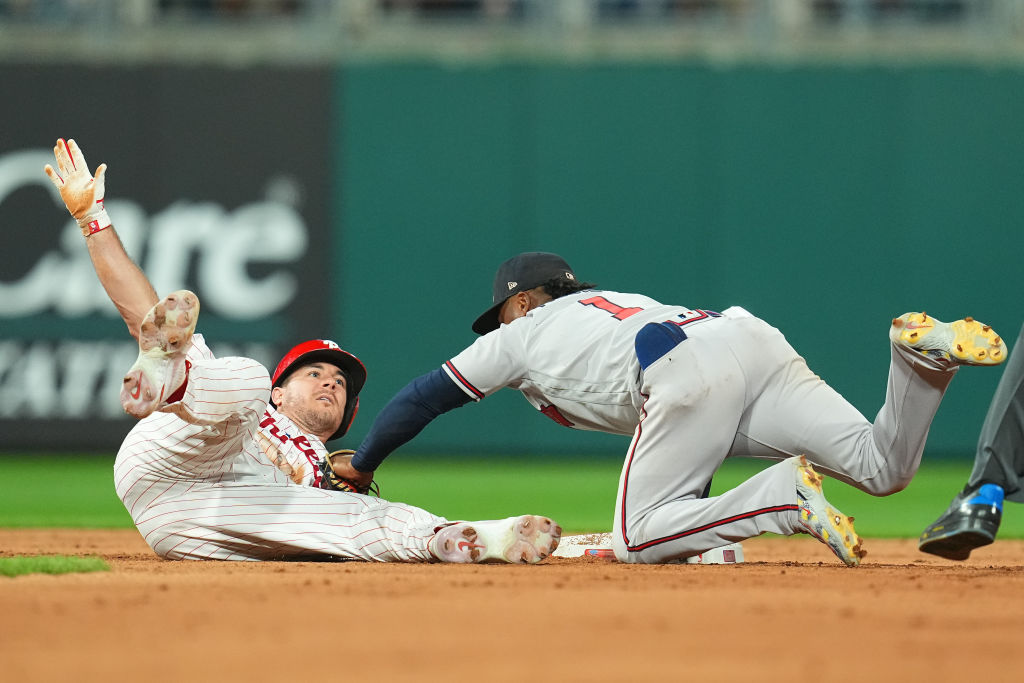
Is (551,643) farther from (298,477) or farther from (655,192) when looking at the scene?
(655,192)

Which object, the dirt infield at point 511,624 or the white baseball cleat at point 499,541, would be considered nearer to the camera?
the dirt infield at point 511,624

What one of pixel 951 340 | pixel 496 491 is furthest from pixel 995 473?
pixel 496 491

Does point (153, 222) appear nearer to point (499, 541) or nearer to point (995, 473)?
point (499, 541)

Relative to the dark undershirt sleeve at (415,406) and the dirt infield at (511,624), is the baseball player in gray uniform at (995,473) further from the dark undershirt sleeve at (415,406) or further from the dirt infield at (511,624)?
the dark undershirt sleeve at (415,406)

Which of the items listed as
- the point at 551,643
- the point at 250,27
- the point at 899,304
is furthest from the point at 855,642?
the point at 250,27

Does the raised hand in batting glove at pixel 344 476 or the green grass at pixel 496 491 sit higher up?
the raised hand in batting glove at pixel 344 476

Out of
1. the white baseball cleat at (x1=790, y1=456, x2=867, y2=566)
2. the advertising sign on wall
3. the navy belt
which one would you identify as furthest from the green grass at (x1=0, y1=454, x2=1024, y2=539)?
the white baseball cleat at (x1=790, y1=456, x2=867, y2=566)

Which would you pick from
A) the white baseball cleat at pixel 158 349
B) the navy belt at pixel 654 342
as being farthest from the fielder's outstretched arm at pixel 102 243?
the navy belt at pixel 654 342
